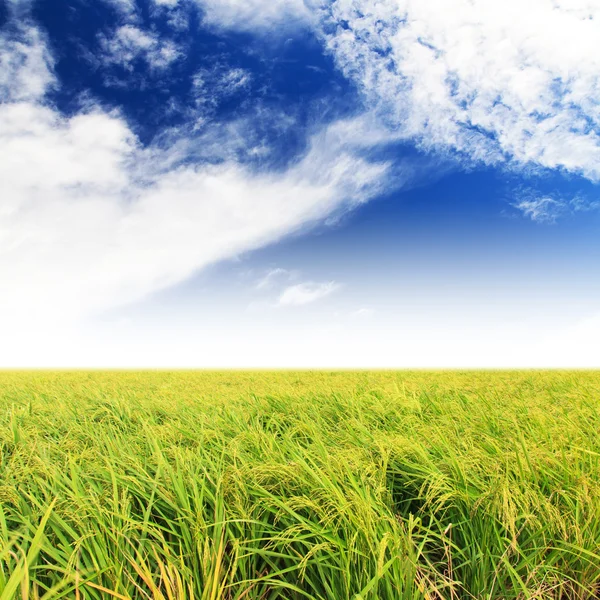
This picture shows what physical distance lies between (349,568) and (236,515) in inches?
31.6

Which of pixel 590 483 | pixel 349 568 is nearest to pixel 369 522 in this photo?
pixel 349 568

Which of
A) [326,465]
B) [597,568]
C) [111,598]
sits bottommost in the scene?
[597,568]

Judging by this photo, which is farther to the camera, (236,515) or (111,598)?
(236,515)

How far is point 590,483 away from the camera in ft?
9.18

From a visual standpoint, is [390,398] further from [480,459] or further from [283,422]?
[480,459]

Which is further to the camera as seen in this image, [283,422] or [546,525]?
[283,422]

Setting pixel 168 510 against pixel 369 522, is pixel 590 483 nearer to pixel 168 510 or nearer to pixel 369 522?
pixel 369 522

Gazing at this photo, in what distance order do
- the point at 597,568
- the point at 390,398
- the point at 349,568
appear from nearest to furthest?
the point at 349,568 < the point at 597,568 < the point at 390,398

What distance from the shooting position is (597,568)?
7.38ft

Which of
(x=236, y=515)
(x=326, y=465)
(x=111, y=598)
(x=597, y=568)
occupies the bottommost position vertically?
(x=597, y=568)

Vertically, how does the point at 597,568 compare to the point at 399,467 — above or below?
below

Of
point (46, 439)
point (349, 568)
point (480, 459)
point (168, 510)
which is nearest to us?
point (349, 568)

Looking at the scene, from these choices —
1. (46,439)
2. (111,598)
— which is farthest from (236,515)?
(46,439)

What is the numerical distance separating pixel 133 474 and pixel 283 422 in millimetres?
2212
